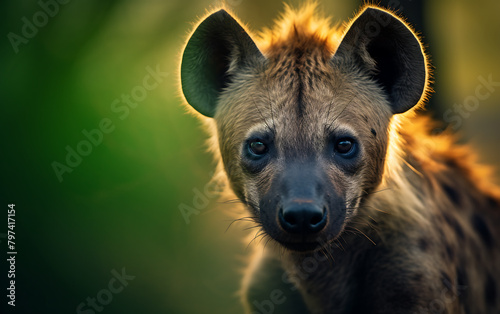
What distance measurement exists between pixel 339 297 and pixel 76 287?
1768 mm

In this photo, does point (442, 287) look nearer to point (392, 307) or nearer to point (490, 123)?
point (392, 307)

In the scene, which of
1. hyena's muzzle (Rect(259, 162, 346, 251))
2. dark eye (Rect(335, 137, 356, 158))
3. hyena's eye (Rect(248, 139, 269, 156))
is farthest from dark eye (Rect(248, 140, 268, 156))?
dark eye (Rect(335, 137, 356, 158))

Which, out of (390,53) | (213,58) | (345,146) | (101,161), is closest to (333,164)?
(345,146)

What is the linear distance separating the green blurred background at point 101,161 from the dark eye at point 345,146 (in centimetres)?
96

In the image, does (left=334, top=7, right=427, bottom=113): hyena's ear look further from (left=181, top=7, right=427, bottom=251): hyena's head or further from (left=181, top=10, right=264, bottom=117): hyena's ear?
(left=181, top=10, right=264, bottom=117): hyena's ear

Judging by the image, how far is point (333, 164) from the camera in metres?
2.08

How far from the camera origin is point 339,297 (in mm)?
2391

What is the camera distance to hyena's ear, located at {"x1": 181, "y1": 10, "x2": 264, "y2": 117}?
88.2 inches

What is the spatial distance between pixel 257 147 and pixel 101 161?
1305 millimetres

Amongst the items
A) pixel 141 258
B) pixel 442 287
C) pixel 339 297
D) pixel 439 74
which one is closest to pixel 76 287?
pixel 141 258

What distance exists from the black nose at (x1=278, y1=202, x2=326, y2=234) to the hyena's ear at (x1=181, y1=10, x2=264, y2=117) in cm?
81

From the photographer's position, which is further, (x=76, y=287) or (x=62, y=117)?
(x=76, y=287)

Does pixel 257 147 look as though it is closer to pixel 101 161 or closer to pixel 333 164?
pixel 333 164

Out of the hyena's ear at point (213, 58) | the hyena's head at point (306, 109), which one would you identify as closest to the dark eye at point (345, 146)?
the hyena's head at point (306, 109)
